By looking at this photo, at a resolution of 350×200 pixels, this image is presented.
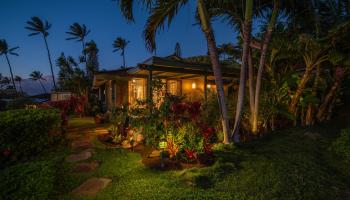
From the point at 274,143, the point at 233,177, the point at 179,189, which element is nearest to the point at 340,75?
the point at 274,143

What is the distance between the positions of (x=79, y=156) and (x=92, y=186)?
75.7 inches

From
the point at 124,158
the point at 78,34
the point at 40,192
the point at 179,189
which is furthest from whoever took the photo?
the point at 78,34

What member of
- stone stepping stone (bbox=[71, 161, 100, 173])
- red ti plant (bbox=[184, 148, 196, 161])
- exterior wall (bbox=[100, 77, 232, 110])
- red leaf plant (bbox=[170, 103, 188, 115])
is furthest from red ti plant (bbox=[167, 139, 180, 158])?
exterior wall (bbox=[100, 77, 232, 110])

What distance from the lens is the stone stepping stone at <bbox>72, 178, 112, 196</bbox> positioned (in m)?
3.40

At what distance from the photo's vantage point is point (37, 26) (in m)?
34.2

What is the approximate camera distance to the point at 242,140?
6.63 m

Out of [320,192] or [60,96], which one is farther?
[60,96]

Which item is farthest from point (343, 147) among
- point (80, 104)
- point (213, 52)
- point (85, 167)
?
point (80, 104)

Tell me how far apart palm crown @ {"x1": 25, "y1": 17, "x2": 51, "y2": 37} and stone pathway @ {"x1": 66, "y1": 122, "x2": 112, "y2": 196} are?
34.4m

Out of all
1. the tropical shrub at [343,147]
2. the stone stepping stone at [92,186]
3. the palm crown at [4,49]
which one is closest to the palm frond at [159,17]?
the stone stepping stone at [92,186]

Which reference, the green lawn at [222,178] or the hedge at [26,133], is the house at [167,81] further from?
the green lawn at [222,178]

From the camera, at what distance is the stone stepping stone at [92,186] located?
340 centimetres

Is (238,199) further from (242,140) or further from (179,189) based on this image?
(242,140)

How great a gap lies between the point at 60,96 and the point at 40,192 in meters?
27.0
